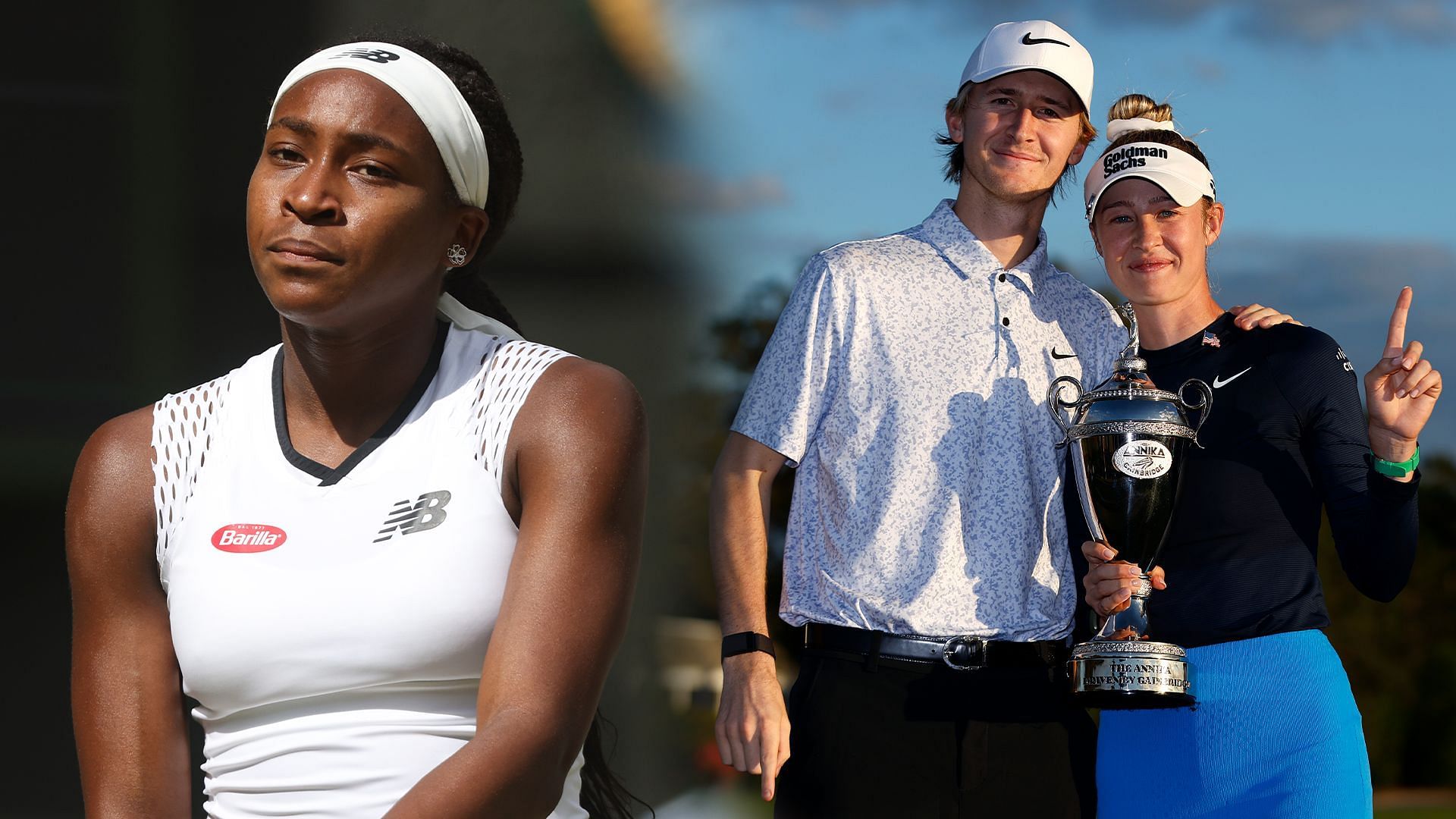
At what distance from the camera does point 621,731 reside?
565 centimetres

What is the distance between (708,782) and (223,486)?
16.2ft

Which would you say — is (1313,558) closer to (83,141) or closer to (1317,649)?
(1317,649)

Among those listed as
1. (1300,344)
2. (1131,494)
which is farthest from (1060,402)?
(1300,344)

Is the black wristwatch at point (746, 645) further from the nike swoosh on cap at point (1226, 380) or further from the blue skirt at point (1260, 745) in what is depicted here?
the nike swoosh on cap at point (1226, 380)

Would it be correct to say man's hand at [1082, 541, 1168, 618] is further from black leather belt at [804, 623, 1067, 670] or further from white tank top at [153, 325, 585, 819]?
white tank top at [153, 325, 585, 819]

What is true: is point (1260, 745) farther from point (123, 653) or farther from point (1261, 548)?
point (123, 653)

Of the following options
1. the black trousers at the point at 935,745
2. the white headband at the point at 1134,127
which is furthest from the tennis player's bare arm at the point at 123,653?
the white headband at the point at 1134,127

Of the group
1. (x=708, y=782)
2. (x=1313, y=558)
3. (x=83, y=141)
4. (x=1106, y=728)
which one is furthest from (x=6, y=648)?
(x=1313, y=558)

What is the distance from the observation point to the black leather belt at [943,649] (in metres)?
2.86

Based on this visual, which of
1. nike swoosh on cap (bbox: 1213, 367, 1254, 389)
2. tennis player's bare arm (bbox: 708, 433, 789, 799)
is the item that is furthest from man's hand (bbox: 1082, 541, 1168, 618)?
tennis player's bare arm (bbox: 708, 433, 789, 799)

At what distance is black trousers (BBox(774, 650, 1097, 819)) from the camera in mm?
2822

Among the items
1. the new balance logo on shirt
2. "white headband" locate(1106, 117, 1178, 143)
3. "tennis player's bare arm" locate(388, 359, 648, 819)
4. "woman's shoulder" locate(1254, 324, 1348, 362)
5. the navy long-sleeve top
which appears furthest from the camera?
"white headband" locate(1106, 117, 1178, 143)

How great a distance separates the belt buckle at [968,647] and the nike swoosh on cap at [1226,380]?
0.72 metres

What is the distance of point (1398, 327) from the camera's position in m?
2.91
